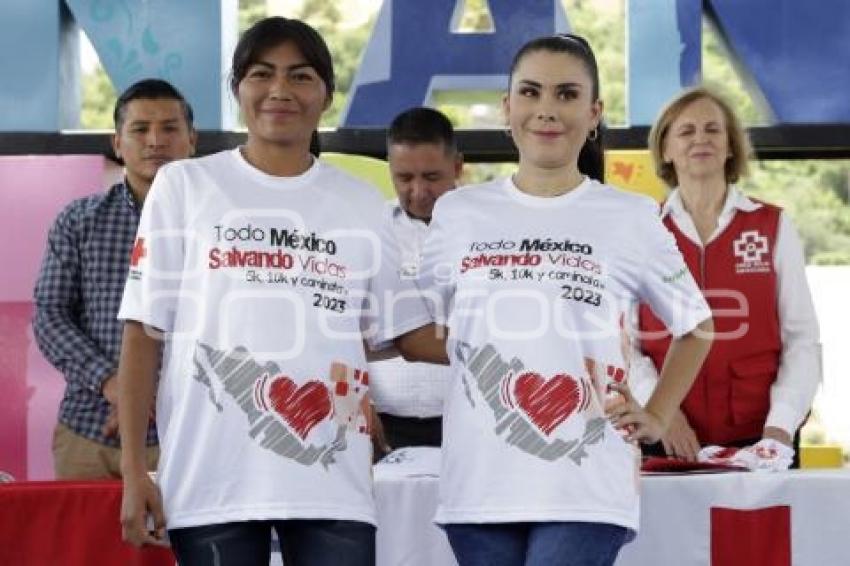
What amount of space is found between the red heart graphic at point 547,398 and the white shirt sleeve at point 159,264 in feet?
1.98

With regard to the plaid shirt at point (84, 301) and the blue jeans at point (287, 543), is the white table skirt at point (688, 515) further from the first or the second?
the blue jeans at point (287, 543)

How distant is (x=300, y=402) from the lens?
2635 mm

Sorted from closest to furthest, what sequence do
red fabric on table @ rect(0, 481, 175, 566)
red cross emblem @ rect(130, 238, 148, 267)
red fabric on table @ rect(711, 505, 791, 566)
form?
red cross emblem @ rect(130, 238, 148, 267) → red fabric on table @ rect(0, 481, 175, 566) → red fabric on table @ rect(711, 505, 791, 566)

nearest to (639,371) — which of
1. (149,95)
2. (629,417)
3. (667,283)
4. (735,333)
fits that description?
(735,333)

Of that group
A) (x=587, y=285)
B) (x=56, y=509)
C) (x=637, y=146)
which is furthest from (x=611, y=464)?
(x=637, y=146)

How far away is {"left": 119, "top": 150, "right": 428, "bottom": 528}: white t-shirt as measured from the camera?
2611mm

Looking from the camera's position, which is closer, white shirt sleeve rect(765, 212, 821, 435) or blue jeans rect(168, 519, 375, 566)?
blue jeans rect(168, 519, 375, 566)

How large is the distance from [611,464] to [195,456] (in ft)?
2.31

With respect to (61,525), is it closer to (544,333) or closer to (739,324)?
(544,333)

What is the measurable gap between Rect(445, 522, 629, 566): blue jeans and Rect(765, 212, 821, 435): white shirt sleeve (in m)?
1.22

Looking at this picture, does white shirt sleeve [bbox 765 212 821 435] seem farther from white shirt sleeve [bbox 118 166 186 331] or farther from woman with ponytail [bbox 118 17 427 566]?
white shirt sleeve [bbox 118 166 186 331]

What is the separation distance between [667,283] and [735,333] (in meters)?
1.10

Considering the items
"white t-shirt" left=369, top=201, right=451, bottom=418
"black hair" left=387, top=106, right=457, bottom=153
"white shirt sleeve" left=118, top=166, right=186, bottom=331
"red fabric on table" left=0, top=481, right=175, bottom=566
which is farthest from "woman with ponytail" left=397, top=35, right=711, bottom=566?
"black hair" left=387, top=106, right=457, bottom=153

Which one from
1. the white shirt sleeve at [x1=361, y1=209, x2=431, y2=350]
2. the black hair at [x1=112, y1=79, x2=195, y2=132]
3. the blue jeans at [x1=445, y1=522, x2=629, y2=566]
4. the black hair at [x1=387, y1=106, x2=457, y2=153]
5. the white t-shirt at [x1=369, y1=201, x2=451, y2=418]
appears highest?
the black hair at [x1=112, y1=79, x2=195, y2=132]
